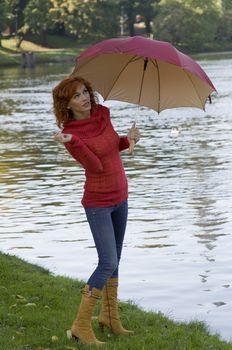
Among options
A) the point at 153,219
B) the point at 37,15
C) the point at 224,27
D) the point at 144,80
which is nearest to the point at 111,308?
the point at 144,80

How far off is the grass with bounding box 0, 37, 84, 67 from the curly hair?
95.2 meters

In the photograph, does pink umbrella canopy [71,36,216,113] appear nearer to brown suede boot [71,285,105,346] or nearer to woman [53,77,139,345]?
woman [53,77,139,345]

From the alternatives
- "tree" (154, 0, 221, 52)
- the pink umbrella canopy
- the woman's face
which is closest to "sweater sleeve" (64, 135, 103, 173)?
the woman's face

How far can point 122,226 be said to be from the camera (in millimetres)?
7680

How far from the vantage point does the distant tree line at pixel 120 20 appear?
11994 centimetres

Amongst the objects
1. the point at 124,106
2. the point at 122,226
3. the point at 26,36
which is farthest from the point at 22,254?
the point at 26,36

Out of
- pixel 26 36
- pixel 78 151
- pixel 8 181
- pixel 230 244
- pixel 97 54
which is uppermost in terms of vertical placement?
pixel 97 54

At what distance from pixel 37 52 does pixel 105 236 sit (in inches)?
4295

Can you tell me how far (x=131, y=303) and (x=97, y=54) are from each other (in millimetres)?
3299

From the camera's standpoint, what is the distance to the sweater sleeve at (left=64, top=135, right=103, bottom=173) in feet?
24.0

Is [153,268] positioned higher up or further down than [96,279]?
further down

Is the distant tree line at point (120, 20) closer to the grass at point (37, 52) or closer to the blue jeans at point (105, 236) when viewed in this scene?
the grass at point (37, 52)

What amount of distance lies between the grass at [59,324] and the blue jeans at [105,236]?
57 centimetres

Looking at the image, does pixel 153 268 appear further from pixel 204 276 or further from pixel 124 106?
pixel 124 106
